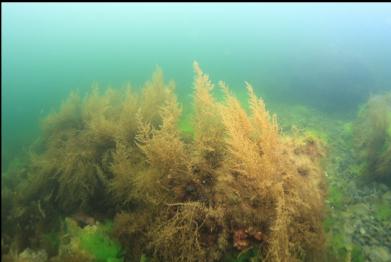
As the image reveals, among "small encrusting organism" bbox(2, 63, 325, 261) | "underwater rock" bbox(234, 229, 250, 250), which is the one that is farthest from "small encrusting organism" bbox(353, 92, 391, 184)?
"underwater rock" bbox(234, 229, 250, 250)

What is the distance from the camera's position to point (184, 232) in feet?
11.7

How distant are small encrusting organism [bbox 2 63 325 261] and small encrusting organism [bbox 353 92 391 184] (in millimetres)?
1592

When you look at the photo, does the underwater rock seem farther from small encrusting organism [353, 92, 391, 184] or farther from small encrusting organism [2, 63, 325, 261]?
small encrusting organism [353, 92, 391, 184]

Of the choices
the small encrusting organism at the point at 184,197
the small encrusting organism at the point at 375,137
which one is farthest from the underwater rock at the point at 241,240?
the small encrusting organism at the point at 375,137

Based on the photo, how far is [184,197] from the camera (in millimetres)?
3947

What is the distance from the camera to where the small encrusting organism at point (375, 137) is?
5800 millimetres

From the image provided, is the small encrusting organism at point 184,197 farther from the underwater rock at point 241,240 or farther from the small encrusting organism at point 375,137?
the small encrusting organism at point 375,137

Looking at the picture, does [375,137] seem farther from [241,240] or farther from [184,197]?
[184,197]

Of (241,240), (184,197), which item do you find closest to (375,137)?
(241,240)

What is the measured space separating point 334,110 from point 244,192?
19.9 ft

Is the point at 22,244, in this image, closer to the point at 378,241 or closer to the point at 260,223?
the point at 260,223

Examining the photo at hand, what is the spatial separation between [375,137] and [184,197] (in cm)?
482

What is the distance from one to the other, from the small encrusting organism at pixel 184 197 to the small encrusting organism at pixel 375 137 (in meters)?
1.59

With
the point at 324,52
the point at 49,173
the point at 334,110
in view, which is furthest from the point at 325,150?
the point at 324,52
